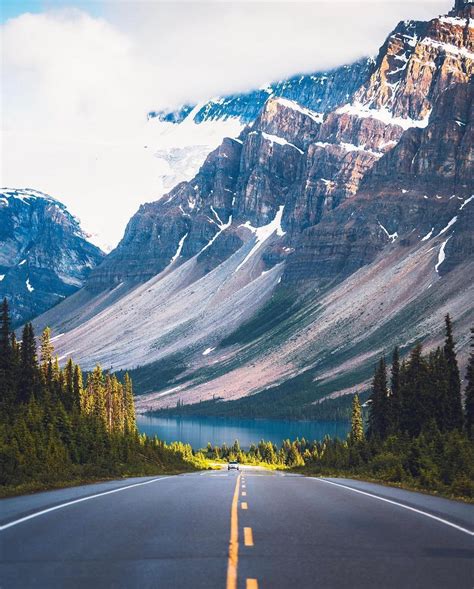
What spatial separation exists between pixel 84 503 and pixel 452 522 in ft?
33.9

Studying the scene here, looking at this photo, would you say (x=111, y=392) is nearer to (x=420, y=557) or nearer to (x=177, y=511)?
(x=177, y=511)

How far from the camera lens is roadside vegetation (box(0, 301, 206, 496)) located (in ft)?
113

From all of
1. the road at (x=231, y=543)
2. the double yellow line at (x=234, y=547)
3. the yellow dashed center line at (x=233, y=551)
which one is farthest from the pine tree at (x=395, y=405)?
the yellow dashed center line at (x=233, y=551)

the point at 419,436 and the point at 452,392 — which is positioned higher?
the point at 452,392

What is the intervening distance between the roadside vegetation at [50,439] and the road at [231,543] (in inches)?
284

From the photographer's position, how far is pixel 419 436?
5166 cm

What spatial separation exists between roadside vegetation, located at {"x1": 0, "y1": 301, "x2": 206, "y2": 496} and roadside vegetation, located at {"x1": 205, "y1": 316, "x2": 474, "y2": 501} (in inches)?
548

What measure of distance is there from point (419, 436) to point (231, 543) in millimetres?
35917

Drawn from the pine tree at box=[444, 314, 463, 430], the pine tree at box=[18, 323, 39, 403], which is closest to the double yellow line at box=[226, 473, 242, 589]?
the pine tree at box=[444, 314, 463, 430]

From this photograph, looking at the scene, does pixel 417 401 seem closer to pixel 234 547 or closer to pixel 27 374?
pixel 27 374

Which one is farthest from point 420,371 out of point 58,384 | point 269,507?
point 269,507

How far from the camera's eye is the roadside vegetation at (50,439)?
3450 centimetres

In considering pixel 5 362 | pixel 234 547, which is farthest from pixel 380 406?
pixel 234 547

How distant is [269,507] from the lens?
82.7 ft
